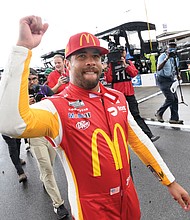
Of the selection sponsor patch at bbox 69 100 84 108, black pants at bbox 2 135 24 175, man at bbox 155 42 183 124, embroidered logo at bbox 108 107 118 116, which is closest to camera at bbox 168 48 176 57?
man at bbox 155 42 183 124

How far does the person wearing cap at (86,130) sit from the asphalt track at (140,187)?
1293 millimetres

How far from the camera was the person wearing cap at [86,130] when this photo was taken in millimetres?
1018

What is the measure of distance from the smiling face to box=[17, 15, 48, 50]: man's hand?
1.01ft

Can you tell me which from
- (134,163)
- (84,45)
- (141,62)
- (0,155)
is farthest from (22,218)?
(141,62)

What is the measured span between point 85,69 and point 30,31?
0.39m

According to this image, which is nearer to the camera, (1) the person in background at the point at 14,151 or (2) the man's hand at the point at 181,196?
(2) the man's hand at the point at 181,196

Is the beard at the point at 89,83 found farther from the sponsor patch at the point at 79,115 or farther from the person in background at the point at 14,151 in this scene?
the person in background at the point at 14,151

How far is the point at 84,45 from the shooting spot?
1.23 meters

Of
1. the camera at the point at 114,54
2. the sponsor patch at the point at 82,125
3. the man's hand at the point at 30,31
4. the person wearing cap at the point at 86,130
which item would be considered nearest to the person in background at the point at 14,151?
the camera at the point at 114,54

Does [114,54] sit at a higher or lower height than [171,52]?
higher

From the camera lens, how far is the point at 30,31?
3.04 feet

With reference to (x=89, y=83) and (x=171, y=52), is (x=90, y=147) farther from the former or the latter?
(x=171, y=52)

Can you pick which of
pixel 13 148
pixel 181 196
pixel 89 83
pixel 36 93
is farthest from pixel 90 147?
pixel 13 148

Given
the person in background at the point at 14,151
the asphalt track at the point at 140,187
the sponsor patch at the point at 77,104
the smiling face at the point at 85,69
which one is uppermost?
the smiling face at the point at 85,69
